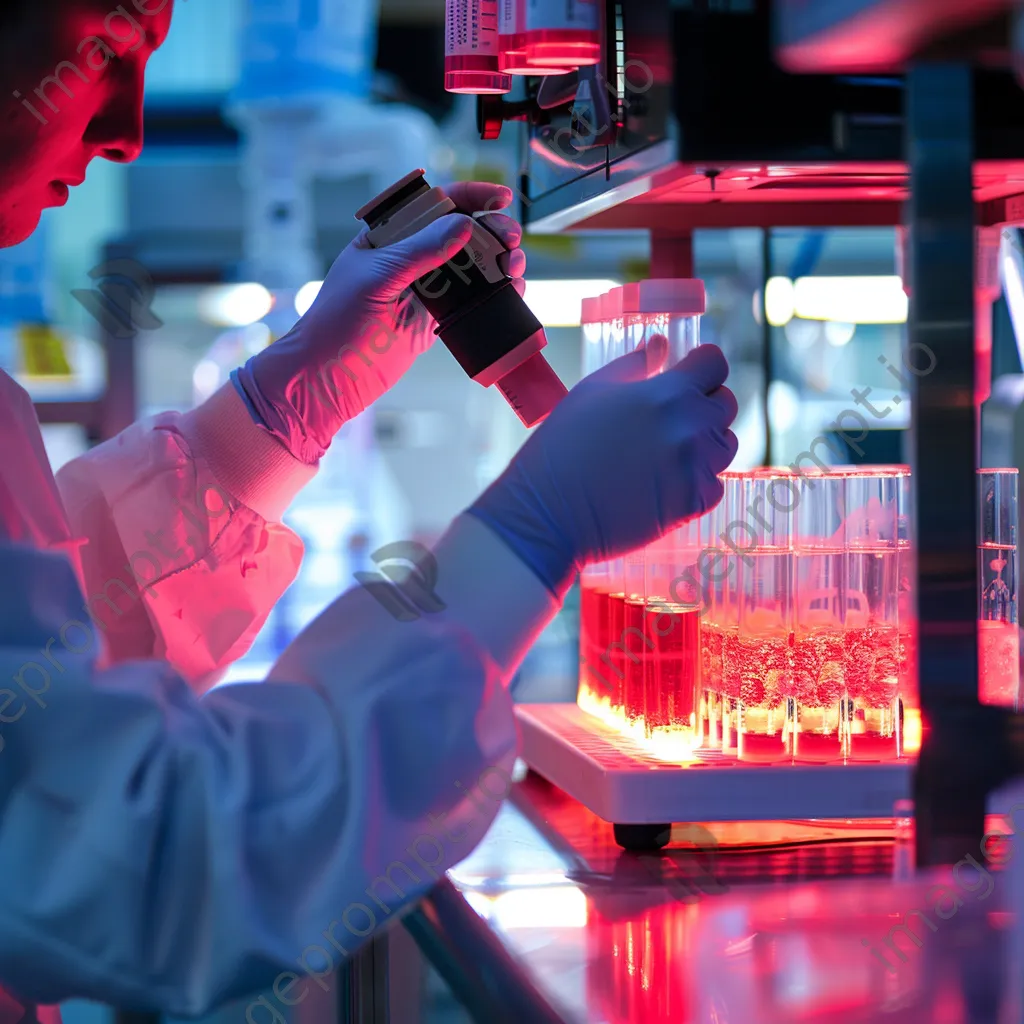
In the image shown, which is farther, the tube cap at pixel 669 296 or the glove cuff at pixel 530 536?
the tube cap at pixel 669 296

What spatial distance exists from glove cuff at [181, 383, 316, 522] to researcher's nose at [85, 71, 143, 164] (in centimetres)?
33

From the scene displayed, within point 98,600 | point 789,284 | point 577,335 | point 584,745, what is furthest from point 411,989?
point 577,335

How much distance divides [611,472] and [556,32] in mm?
346

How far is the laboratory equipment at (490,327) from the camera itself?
3.18ft

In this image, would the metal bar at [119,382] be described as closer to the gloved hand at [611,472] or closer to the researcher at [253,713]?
the researcher at [253,713]

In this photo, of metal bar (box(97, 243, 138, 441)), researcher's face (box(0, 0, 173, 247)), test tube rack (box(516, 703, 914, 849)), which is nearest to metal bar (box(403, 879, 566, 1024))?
test tube rack (box(516, 703, 914, 849))

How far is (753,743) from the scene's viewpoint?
3.40ft

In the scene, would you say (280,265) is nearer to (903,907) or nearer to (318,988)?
(318,988)

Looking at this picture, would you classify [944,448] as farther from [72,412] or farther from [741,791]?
[72,412]

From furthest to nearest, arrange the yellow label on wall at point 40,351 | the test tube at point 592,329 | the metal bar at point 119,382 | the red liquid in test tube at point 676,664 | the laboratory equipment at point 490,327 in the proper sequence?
Answer: the yellow label on wall at point 40,351, the metal bar at point 119,382, the test tube at point 592,329, the red liquid in test tube at point 676,664, the laboratory equipment at point 490,327

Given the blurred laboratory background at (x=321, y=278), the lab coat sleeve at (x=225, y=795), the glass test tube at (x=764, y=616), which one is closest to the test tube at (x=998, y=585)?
the glass test tube at (x=764, y=616)

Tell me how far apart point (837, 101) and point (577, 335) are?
3.48 metres

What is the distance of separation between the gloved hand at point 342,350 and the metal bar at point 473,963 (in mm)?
530

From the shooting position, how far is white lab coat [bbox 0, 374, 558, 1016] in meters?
0.70
